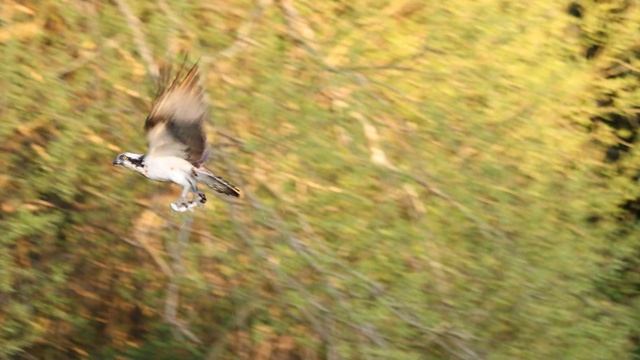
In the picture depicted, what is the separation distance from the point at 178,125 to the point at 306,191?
1.92m

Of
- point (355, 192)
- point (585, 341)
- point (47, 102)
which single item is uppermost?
point (47, 102)

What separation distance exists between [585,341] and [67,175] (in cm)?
228

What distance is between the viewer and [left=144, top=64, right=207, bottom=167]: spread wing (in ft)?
14.7

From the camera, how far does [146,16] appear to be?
6.11m

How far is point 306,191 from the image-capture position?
6.39m

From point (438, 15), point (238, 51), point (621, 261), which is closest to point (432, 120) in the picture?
point (438, 15)

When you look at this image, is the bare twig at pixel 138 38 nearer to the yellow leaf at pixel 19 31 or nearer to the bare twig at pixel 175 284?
the yellow leaf at pixel 19 31

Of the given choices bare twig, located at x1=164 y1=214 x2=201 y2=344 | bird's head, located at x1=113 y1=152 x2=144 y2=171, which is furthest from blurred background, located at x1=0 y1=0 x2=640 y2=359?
bird's head, located at x1=113 y1=152 x2=144 y2=171

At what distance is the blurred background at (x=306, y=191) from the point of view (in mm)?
5945

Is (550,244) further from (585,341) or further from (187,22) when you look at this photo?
(187,22)

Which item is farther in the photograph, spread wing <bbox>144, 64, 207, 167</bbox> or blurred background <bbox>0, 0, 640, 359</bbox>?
blurred background <bbox>0, 0, 640, 359</bbox>

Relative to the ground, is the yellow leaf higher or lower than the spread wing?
lower

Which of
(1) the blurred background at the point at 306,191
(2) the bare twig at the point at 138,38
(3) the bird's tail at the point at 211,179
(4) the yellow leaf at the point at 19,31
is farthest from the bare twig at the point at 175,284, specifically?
(3) the bird's tail at the point at 211,179

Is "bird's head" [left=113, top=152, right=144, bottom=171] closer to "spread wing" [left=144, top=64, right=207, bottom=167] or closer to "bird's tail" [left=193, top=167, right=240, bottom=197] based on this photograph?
"spread wing" [left=144, top=64, right=207, bottom=167]
